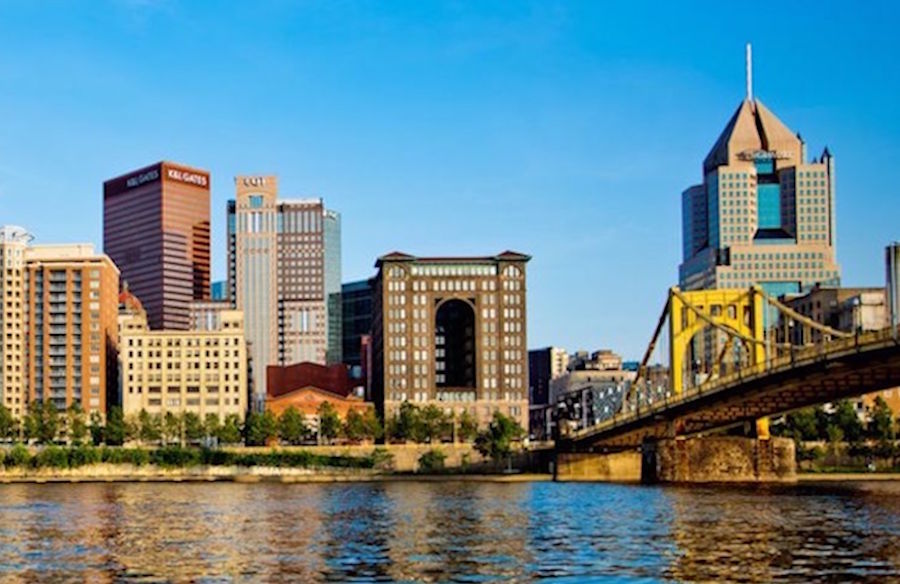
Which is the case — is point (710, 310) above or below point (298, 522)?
above

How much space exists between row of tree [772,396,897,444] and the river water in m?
66.3

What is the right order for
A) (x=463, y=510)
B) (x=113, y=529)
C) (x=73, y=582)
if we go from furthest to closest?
(x=463, y=510), (x=113, y=529), (x=73, y=582)

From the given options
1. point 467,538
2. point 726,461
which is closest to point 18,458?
point 726,461

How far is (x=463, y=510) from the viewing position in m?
91.7

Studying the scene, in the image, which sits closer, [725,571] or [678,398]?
[725,571]

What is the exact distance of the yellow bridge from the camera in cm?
9919

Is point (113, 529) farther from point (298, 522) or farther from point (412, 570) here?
point (412, 570)

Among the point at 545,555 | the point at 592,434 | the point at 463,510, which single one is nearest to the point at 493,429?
the point at 592,434

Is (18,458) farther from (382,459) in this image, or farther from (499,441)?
(499,441)

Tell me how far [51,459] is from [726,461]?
285ft

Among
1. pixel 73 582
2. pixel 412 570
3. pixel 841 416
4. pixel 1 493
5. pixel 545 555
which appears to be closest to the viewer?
pixel 73 582

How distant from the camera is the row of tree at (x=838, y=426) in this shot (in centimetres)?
17412

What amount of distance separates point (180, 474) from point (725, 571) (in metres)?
136

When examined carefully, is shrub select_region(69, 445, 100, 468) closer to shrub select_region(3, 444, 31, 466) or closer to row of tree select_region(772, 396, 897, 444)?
shrub select_region(3, 444, 31, 466)
